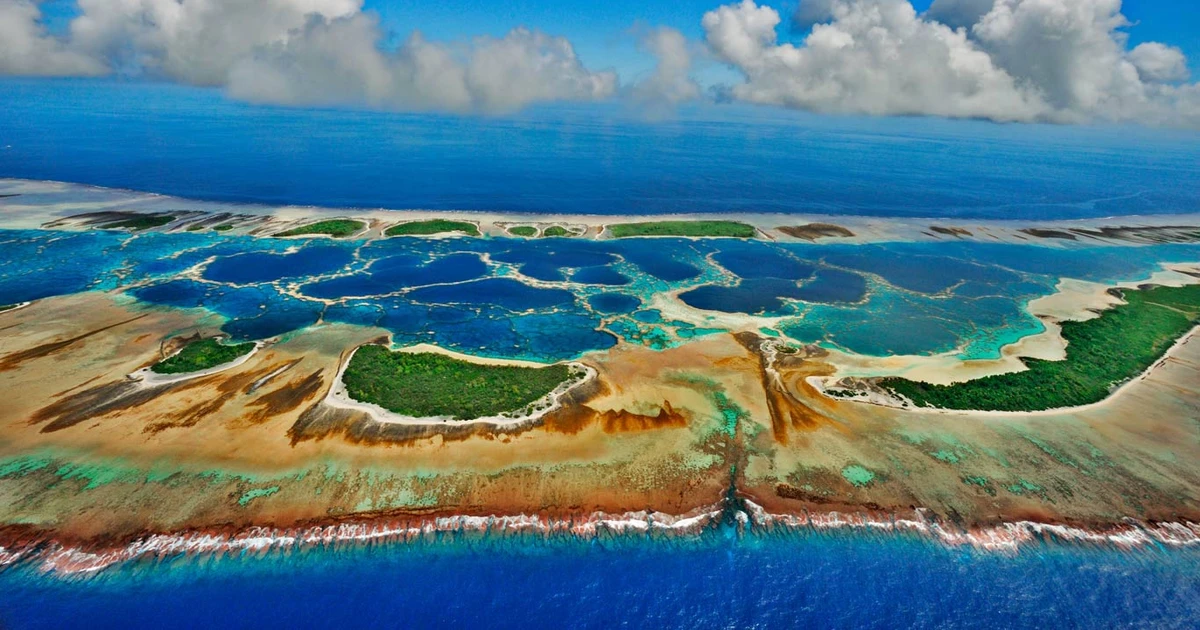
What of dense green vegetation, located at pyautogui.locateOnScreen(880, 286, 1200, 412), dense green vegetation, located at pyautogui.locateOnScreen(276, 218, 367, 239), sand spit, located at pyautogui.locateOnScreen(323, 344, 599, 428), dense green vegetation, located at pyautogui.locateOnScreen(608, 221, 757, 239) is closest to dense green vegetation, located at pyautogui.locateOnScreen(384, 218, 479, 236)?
dense green vegetation, located at pyautogui.locateOnScreen(276, 218, 367, 239)

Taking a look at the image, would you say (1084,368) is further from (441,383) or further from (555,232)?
(555,232)

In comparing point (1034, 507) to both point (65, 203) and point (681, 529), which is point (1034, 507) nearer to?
point (681, 529)

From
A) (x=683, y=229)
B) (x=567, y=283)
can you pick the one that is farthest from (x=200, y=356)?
(x=683, y=229)

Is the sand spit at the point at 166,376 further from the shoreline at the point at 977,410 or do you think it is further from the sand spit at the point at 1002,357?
the sand spit at the point at 1002,357

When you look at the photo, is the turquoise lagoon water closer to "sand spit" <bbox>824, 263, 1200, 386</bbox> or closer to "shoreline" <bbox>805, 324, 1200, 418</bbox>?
"sand spit" <bbox>824, 263, 1200, 386</bbox>

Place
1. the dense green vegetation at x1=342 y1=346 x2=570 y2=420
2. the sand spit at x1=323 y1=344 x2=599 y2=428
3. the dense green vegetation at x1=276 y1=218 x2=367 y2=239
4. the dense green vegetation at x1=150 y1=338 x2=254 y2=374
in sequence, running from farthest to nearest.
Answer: the dense green vegetation at x1=276 y1=218 x2=367 y2=239 → the dense green vegetation at x1=150 y1=338 x2=254 y2=374 → the dense green vegetation at x1=342 y1=346 x2=570 y2=420 → the sand spit at x1=323 y1=344 x2=599 y2=428

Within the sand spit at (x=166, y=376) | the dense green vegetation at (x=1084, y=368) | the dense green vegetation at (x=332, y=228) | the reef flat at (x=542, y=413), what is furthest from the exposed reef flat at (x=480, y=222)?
the sand spit at (x=166, y=376)

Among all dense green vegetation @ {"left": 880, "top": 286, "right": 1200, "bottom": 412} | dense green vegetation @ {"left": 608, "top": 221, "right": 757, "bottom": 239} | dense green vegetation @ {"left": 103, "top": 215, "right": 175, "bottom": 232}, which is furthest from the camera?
dense green vegetation @ {"left": 608, "top": 221, "right": 757, "bottom": 239}
